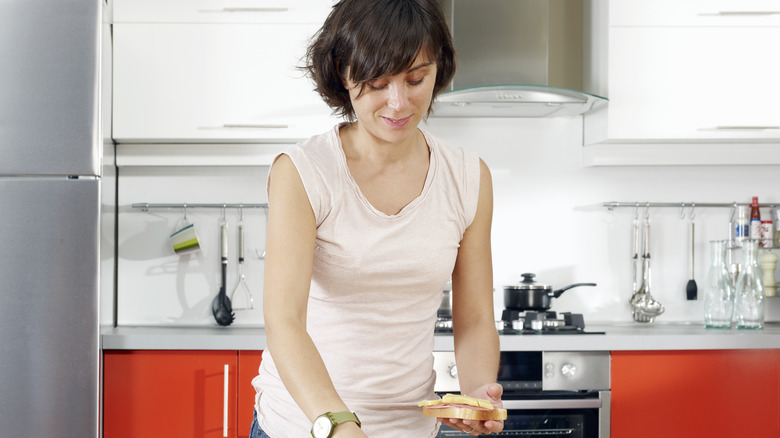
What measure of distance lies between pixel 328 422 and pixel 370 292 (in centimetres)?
25

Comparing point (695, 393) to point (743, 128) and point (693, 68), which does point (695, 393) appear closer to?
point (743, 128)

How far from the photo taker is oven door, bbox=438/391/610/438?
237 centimetres

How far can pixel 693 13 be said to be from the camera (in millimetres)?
2586

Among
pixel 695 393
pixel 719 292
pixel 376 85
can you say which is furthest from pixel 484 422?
pixel 719 292

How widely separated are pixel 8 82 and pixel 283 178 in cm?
157

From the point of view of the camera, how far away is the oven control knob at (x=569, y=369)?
2393 mm

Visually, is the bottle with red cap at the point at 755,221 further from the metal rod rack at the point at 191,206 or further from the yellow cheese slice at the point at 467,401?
the yellow cheese slice at the point at 467,401

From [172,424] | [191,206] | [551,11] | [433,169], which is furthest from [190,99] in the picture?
[433,169]

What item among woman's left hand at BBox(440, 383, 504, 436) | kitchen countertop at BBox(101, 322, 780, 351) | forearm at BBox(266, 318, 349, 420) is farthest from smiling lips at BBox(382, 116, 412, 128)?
kitchen countertop at BBox(101, 322, 780, 351)

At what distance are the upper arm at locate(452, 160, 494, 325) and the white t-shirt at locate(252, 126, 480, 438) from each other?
0.16 ft

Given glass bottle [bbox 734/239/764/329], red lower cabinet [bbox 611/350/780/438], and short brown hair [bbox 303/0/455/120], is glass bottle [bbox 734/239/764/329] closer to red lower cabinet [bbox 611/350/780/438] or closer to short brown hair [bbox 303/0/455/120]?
red lower cabinet [bbox 611/350/780/438]

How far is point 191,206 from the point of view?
2.83 meters

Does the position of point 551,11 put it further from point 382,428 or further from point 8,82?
point 382,428

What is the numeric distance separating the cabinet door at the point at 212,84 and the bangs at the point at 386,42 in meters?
1.51
